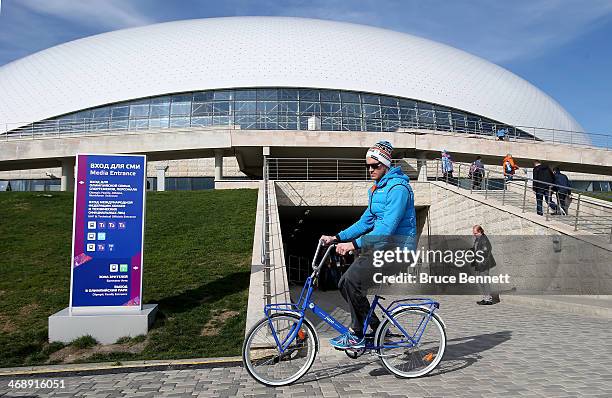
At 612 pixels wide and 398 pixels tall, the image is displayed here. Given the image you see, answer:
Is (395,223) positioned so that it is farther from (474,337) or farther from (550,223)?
(550,223)

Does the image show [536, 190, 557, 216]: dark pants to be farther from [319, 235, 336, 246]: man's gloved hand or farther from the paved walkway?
[319, 235, 336, 246]: man's gloved hand

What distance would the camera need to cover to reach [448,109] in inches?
1441

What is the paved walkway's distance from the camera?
388 centimetres

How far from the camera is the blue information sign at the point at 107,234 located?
6.52m

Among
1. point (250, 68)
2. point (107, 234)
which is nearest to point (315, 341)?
point (107, 234)

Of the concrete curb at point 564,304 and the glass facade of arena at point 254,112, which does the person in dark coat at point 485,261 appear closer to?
Result: the concrete curb at point 564,304

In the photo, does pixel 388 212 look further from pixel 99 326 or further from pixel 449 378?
pixel 99 326

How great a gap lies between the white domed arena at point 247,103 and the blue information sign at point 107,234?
812 inches

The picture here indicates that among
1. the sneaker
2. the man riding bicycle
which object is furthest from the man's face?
the sneaker

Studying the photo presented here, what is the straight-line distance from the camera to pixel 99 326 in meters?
6.33

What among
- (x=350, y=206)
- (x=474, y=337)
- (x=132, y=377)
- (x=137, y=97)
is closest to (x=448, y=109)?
(x=350, y=206)

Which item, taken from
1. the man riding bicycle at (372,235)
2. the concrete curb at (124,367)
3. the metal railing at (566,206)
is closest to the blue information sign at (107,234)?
the concrete curb at (124,367)

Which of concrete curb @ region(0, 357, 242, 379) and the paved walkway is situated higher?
the paved walkway

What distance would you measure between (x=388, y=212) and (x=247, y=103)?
31326mm
